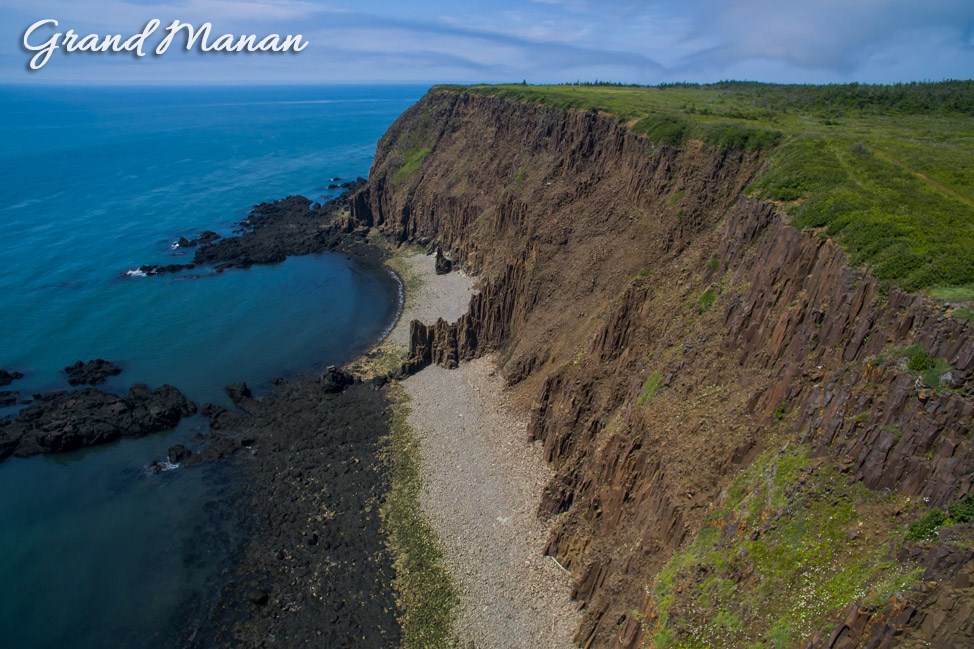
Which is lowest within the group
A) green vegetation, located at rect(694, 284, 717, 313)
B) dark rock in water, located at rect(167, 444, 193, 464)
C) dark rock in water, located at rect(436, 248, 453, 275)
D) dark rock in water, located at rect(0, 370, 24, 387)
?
dark rock in water, located at rect(0, 370, 24, 387)

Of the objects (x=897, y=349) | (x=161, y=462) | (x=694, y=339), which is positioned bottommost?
(x=161, y=462)

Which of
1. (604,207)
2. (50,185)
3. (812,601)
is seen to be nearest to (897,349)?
(812,601)

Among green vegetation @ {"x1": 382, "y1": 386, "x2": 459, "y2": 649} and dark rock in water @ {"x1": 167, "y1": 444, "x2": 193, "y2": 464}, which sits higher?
green vegetation @ {"x1": 382, "y1": 386, "x2": 459, "y2": 649}

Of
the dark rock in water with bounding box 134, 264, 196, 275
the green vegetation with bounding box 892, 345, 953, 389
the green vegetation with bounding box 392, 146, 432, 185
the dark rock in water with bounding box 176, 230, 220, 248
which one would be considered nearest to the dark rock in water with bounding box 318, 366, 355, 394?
Result: the green vegetation with bounding box 892, 345, 953, 389

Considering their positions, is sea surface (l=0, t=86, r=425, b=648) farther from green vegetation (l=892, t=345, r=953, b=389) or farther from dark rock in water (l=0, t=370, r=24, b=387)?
green vegetation (l=892, t=345, r=953, b=389)

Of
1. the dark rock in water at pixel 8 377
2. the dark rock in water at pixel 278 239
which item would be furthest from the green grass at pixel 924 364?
the dark rock in water at pixel 278 239

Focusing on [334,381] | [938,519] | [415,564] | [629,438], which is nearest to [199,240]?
[334,381]

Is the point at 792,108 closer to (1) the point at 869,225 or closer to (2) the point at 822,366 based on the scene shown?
(1) the point at 869,225
